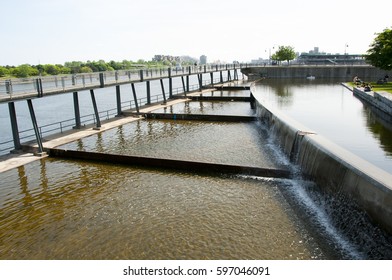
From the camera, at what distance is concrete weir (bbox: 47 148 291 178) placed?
15.6m

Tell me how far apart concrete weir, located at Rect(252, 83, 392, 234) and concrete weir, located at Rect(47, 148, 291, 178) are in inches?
62.9

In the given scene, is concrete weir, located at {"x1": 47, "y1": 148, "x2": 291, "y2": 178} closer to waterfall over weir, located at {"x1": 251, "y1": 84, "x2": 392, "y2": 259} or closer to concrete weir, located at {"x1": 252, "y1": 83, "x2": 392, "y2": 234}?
waterfall over weir, located at {"x1": 251, "y1": 84, "x2": 392, "y2": 259}

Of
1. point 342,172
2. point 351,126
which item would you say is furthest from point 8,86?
point 351,126

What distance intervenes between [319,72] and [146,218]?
78.9 m

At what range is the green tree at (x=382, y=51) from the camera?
4584 cm

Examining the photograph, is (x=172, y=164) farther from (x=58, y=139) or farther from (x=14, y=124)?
(x=14, y=124)

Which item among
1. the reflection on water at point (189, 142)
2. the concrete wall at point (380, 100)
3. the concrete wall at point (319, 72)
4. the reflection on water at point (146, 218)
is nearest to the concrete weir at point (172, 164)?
the reflection on water at point (146, 218)

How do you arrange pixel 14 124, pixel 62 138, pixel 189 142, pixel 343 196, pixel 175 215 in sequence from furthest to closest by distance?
1. pixel 62 138
2. pixel 189 142
3. pixel 14 124
4. pixel 175 215
5. pixel 343 196

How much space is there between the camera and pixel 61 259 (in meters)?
9.59

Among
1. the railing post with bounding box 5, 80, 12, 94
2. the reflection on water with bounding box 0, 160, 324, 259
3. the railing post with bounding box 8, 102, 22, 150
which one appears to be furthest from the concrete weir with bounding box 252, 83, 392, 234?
the railing post with bounding box 8, 102, 22, 150

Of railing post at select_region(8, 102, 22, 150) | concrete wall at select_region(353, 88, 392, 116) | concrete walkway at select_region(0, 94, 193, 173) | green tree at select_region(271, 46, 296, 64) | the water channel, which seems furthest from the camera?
green tree at select_region(271, 46, 296, 64)

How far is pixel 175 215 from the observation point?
1207 centimetres

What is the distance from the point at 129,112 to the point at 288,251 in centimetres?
2468

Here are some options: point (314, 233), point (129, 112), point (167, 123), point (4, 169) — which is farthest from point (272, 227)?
point (129, 112)
